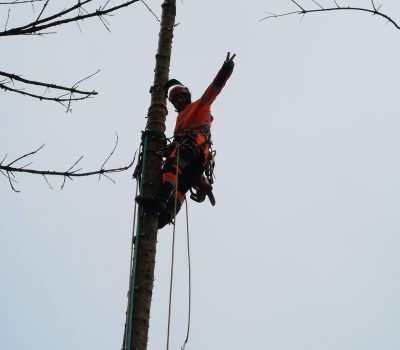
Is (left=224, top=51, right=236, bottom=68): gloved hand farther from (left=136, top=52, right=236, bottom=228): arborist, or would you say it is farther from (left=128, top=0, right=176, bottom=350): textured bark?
(left=128, top=0, right=176, bottom=350): textured bark

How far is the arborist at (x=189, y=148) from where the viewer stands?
4.57m

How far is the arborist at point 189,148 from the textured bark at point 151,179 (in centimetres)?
12

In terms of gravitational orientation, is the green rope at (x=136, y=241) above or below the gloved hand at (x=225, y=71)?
below

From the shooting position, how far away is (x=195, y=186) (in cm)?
541

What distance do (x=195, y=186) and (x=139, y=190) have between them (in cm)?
127

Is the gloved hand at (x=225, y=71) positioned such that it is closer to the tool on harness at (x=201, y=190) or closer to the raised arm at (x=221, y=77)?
the raised arm at (x=221, y=77)

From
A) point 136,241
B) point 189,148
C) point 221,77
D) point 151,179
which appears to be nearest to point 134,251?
Answer: point 136,241

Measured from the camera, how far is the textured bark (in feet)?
11.6

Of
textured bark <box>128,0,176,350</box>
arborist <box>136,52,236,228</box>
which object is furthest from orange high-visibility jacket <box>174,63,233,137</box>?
textured bark <box>128,0,176,350</box>

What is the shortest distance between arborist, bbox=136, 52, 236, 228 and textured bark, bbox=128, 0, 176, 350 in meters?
0.12

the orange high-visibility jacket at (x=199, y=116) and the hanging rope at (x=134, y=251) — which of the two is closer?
A: the hanging rope at (x=134, y=251)

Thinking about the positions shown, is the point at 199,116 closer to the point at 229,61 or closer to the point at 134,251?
the point at 229,61

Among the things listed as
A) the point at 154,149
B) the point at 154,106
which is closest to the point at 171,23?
the point at 154,106

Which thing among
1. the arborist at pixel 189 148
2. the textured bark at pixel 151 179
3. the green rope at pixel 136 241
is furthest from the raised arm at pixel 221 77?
the green rope at pixel 136 241
